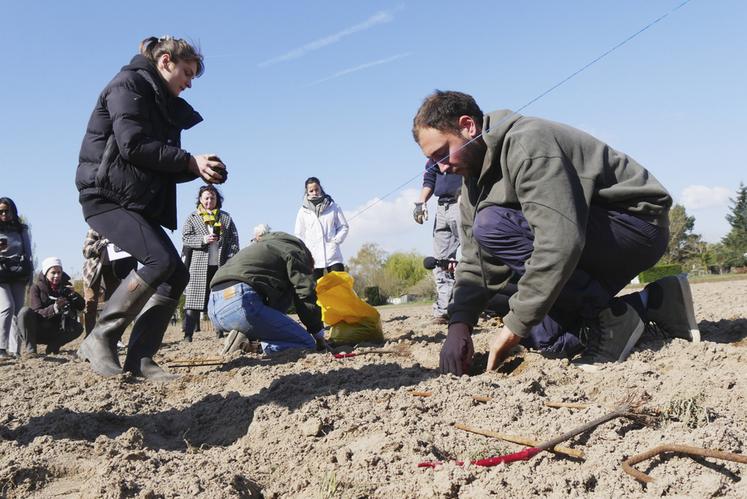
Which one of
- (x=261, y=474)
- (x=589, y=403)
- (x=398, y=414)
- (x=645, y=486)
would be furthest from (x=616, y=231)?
(x=261, y=474)

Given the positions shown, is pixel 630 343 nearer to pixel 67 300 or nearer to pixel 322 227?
pixel 322 227

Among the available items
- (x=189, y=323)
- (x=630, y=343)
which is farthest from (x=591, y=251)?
(x=189, y=323)

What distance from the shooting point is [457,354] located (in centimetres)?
342

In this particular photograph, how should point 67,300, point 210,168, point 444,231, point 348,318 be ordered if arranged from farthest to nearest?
point 67,300
point 444,231
point 348,318
point 210,168

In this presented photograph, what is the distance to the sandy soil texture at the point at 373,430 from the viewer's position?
75.6 inches

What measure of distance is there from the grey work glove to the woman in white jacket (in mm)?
1104

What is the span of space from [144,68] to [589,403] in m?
2.86

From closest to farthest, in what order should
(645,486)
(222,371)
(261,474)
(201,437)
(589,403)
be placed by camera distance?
(645,486), (261,474), (589,403), (201,437), (222,371)

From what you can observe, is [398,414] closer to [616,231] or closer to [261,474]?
[261,474]

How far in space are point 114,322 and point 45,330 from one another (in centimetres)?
393

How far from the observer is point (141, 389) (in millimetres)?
3607

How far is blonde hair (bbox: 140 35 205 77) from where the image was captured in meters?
3.81

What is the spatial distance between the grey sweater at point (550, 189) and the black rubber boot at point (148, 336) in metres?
1.69

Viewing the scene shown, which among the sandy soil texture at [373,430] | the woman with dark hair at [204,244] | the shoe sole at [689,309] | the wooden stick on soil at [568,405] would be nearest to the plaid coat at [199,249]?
the woman with dark hair at [204,244]
